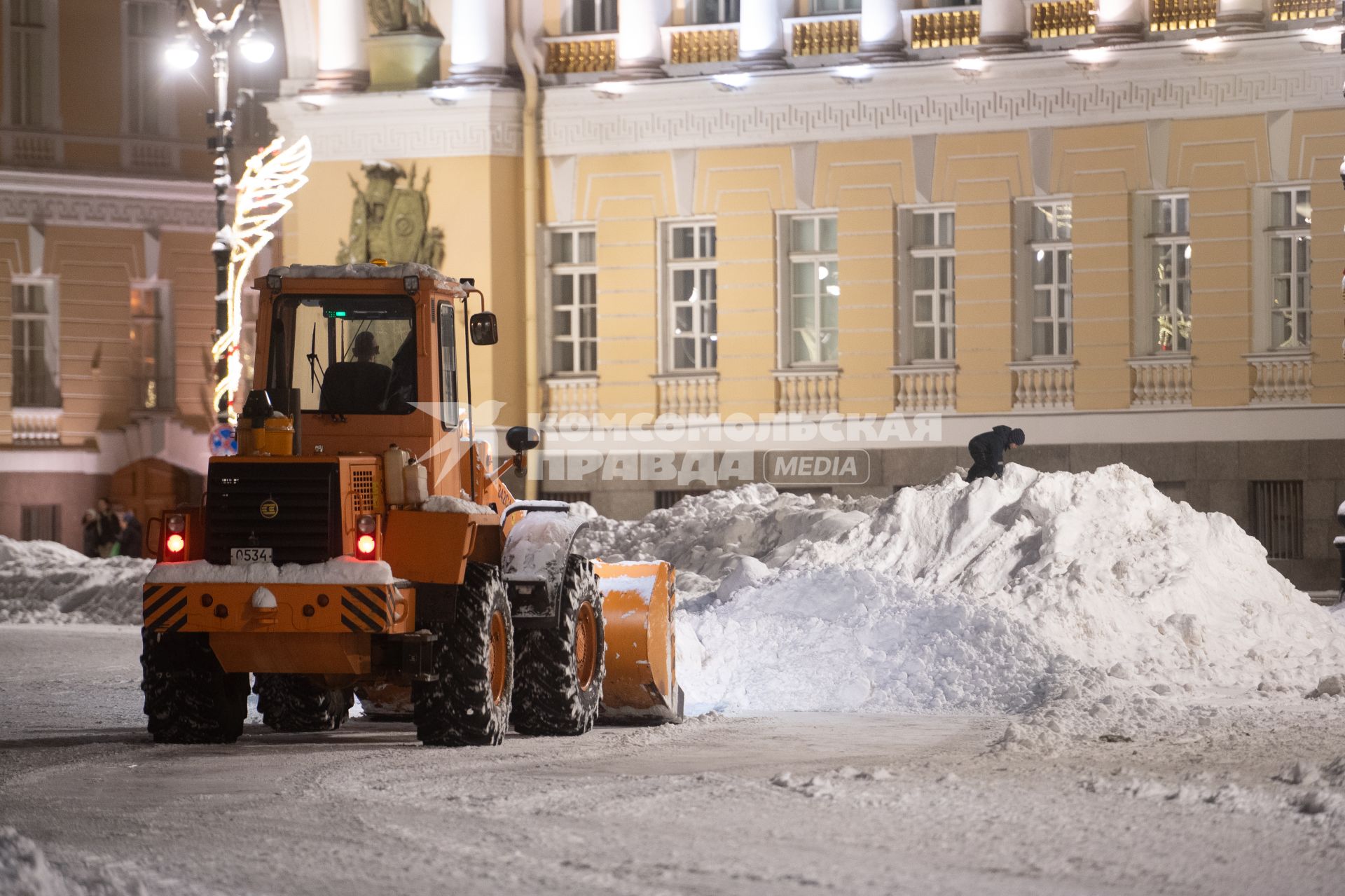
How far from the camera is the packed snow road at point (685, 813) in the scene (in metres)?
9.03

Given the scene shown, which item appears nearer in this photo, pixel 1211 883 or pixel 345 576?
pixel 1211 883

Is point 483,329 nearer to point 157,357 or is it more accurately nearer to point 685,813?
point 685,813

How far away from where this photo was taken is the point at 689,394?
32156 millimetres

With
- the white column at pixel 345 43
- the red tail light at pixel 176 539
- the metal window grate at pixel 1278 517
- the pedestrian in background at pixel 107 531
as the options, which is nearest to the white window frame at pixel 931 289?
the metal window grate at pixel 1278 517

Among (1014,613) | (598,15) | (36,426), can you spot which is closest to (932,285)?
(598,15)

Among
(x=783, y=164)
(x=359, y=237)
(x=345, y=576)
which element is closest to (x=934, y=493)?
(x=345, y=576)

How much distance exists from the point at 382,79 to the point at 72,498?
1117cm

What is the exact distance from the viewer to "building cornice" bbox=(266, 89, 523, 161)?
32281mm

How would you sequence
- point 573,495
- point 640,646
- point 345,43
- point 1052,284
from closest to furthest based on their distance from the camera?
point 640,646 < point 1052,284 < point 573,495 < point 345,43

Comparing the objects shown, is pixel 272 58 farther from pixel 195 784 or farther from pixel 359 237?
pixel 195 784

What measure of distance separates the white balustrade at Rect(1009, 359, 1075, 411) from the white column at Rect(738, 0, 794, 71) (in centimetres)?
545

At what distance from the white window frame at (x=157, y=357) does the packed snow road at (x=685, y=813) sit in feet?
89.2

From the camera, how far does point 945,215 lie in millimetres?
31344

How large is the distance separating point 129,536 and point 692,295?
9.98m
